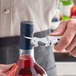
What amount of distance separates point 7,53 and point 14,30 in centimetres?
9

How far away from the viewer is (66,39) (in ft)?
2.15

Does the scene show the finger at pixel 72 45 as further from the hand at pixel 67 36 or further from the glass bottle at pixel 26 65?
the glass bottle at pixel 26 65

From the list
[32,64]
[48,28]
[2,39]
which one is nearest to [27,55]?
[32,64]

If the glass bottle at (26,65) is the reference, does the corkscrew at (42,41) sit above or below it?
above

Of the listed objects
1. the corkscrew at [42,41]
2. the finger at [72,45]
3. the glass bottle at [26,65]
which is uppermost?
the corkscrew at [42,41]

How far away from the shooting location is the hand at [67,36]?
66 centimetres

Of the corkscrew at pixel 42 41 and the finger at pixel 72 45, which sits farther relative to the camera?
the finger at pixel 72 45

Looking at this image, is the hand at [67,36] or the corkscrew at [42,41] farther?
the hand at [67,36]

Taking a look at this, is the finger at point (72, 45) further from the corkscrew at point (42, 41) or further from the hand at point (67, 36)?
the corkscrew at point (42, 41)

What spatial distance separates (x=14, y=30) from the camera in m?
0.96

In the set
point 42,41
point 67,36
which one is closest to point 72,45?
point 67,36

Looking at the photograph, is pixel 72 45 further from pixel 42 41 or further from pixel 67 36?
pixel 42 41

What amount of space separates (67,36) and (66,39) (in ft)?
0.04

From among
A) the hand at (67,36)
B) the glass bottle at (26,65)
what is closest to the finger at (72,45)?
the hand at (67,36)
